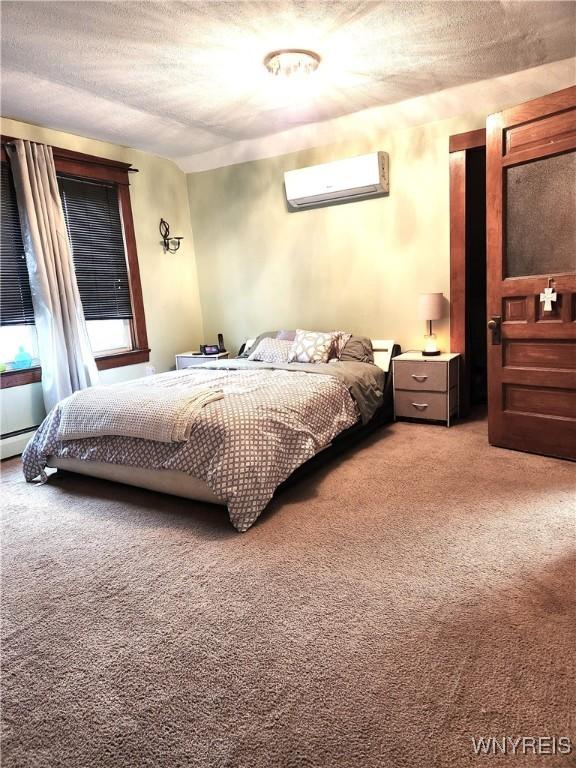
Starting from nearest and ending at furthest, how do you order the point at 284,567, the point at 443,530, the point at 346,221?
the point at 284,567, the point at 443,530, the point at 346,221

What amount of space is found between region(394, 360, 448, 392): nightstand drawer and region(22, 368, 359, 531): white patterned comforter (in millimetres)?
751

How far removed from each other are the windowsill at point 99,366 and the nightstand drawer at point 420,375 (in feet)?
8.37

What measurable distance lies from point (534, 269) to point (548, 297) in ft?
0.82

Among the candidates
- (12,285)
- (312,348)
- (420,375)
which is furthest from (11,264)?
(420,375)

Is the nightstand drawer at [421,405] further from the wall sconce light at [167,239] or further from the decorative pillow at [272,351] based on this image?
the wall sconce light at [167,239]

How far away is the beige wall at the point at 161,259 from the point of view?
4.93 meters

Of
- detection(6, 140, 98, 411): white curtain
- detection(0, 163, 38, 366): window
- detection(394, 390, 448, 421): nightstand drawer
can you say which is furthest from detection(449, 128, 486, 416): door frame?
detection(0, 163, 38, 366): window

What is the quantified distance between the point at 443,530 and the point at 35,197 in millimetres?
3834

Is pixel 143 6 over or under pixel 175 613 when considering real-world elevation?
over

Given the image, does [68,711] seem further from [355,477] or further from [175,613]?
[355,477]

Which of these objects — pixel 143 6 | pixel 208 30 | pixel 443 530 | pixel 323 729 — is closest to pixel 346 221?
pixel 208 30

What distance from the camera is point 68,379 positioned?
164 inches

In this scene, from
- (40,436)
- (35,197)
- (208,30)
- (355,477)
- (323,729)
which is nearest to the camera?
(323,729)

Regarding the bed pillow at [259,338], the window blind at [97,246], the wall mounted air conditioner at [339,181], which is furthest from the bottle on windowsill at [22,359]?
the wall mounted air conditioner at [339,181]
